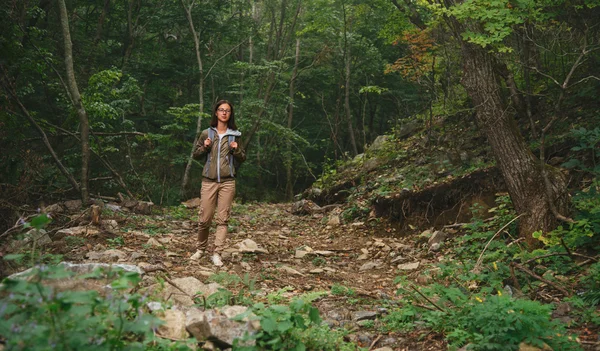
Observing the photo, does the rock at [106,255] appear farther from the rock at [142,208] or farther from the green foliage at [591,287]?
the green foliage at [591,287]

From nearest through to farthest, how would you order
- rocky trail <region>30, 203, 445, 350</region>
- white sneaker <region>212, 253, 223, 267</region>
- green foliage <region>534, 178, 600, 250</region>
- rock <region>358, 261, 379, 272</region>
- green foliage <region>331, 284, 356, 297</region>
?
1. rocky trail <region>30, 203, 445, 350</region>
2. green foliage <region>534, 178, 600, 250</region>
3. green foliage <region>331, 284, 356, 297</region>
4. white sneaker <region>212, 253, 223, 267</region>
5. rock <region>358, 261, 379, 272</region>

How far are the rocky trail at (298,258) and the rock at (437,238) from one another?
16 cm

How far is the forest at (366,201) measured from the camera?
332cm

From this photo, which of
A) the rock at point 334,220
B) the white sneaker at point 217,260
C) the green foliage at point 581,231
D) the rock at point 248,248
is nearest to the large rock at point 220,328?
the white sneaker at point 217,260

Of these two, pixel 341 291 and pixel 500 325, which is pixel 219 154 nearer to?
pixel 341 291

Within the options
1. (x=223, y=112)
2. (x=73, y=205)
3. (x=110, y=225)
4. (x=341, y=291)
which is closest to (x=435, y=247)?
(x=341, y=291)

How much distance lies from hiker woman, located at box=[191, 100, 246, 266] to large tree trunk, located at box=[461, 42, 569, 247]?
341 cm

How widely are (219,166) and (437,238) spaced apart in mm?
3702

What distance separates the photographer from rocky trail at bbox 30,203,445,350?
4.54 metres

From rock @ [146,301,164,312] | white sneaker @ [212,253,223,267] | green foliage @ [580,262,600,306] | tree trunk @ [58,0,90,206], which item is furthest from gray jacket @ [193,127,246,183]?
tree trunk @ [58,0,90,206]

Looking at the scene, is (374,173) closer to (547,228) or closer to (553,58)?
(553,58)

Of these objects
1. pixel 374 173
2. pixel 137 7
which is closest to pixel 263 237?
pixel 374 173

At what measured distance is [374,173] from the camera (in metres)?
12.5

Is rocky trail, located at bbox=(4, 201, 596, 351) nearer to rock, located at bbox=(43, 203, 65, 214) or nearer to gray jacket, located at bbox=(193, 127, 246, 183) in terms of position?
rock, located at bbox=(43, 203, 65, 214)
